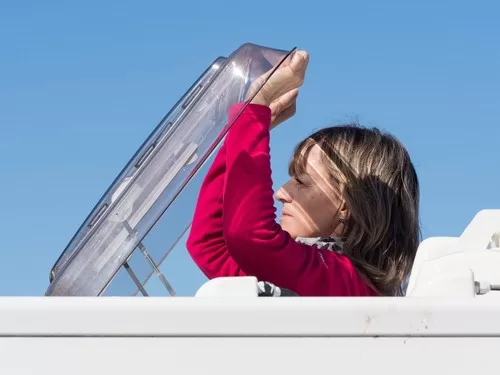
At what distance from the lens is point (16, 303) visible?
1.45m

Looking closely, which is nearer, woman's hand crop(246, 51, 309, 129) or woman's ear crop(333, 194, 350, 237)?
woman's hand crop(246, 51, 309, 129)

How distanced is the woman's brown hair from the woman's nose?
0.11 m

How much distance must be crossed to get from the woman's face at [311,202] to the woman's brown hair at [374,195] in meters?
0.03

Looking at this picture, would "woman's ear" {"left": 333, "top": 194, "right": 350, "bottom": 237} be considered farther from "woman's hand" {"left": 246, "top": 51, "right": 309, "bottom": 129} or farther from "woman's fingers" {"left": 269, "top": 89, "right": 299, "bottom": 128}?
"woman's hand" {"left": 246, "top": 51, "right": 309, "bottom": 129}

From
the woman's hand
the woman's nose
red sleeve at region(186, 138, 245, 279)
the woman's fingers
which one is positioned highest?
the woman's hand

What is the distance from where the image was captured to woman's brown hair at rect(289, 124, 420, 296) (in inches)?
128

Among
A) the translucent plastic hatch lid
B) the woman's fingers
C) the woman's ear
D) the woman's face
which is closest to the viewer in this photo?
the translucent plastic hatch lid

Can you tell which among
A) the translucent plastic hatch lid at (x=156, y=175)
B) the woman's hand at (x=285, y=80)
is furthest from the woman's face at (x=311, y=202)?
the translucent plastic hatch lid at (x=156, y=175)

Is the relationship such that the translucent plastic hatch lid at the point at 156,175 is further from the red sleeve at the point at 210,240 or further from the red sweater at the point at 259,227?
the red sleeve at the point at 210,240

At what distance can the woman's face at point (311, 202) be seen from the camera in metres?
3.21

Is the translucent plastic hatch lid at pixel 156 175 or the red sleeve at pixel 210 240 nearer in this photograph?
the translucent plastic hatch lid at pixel 156 175

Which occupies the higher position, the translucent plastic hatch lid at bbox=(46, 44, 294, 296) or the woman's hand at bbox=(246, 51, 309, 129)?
the woman's hand at bbox=(246, 51, 309, 129)

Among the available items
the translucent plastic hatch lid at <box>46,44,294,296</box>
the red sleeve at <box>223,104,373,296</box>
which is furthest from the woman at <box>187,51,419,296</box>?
the translucent plastic hatch lid at <box>46,44,294,296</box>

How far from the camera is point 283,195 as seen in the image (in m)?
3.18
